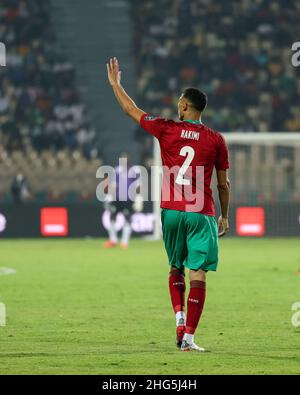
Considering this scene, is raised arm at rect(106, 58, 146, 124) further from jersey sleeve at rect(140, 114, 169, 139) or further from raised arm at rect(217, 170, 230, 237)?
raised arm at rect(217, 170, 230, 237)

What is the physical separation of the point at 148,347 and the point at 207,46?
26.3 metres

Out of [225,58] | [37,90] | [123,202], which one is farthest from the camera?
[225,58]

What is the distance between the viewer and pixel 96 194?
30031mm

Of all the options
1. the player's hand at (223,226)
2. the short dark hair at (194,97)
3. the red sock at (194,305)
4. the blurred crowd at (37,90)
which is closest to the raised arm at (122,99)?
the short dark hair at (194,97)

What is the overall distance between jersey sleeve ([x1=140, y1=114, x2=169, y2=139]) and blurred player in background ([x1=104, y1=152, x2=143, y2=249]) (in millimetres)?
15152

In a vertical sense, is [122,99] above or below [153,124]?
above

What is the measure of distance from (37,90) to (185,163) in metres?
24.9

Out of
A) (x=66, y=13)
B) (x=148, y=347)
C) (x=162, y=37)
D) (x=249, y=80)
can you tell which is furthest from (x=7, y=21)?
(x=148, y=347)

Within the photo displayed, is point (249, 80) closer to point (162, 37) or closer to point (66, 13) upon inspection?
point (162, 37)

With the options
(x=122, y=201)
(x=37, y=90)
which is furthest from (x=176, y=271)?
(x=37, y=90)

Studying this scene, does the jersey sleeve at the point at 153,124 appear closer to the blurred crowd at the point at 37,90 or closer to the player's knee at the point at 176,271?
the player's knee at the point at 176,271

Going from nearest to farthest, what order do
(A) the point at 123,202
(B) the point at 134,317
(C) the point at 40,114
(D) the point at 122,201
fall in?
(B) the point at 134,317 → (D) the point at 122,201 → (A) the point at 123,202 → (C) the point at 40,114

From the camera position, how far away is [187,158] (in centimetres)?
1011

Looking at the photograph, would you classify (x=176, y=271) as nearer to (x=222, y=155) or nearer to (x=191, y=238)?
(x=191, y=238)
